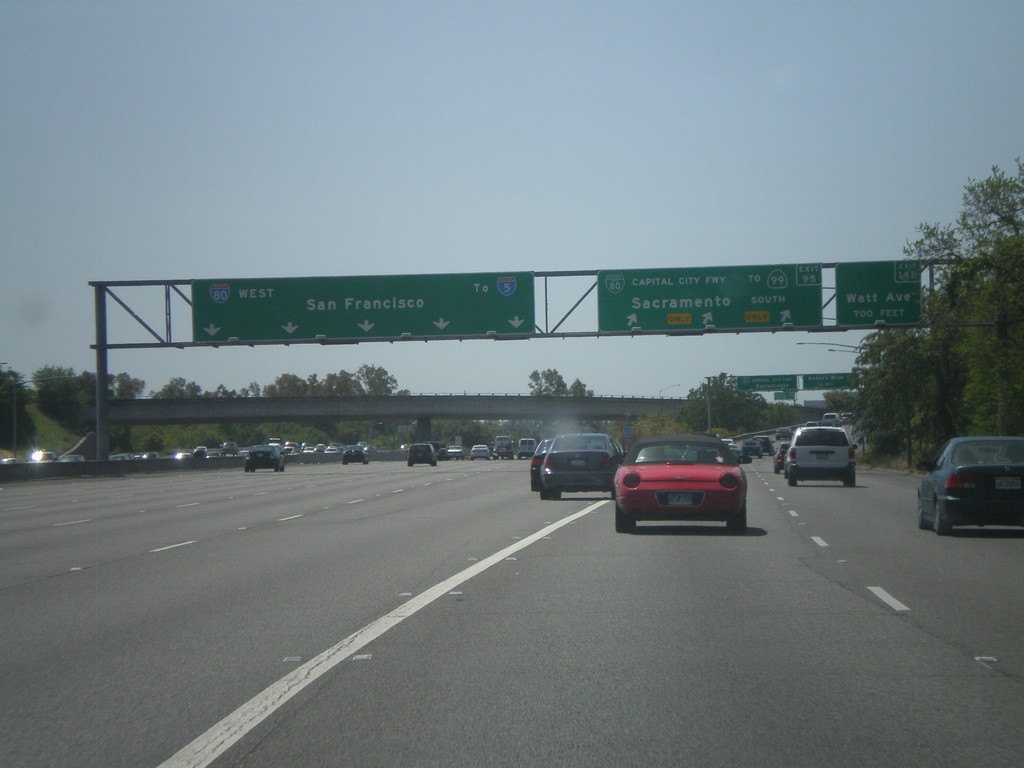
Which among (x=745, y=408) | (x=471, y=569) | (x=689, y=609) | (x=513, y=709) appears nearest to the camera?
(x=513, y=709)

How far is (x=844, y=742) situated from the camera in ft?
23.2

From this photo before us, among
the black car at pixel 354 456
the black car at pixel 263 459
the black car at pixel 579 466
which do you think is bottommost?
the black car at pixel 354 456

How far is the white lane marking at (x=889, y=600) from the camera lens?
1219 cm

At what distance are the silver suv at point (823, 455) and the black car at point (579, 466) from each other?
39.0ft

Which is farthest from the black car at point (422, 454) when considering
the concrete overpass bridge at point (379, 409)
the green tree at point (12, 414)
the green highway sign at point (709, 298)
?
the green highway sign at point (709, 298)

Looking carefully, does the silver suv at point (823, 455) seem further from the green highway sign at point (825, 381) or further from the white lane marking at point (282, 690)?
the green highway sign at point (825, 381)

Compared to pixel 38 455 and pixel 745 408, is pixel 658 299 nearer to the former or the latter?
pixel 38 455

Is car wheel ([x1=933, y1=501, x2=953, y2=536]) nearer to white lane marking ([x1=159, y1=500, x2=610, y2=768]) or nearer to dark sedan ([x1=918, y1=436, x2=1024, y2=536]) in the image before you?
dark sedan ([x1=918, y1=436, x2=1024, y2=536])

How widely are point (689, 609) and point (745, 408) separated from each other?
151892 mm

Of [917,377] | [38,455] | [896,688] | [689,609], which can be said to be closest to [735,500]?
[689,609]

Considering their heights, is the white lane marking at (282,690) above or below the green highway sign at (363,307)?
below

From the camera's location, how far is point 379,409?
107000 millimetres

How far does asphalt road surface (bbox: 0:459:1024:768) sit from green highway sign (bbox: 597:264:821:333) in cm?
2472

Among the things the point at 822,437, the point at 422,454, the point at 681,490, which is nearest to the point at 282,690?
the point at 681,490
